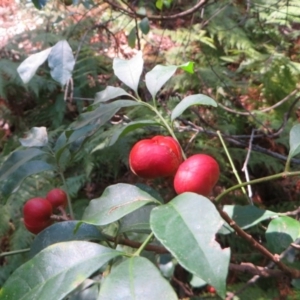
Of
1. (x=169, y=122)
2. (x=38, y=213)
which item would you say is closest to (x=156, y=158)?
(x=38, y=213)

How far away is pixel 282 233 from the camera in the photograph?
57cm

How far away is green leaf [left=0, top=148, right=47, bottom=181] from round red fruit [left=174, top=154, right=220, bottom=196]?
293 mm

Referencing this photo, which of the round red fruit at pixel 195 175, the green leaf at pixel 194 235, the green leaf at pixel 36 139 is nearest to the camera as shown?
the green leaf at pixel 194 235

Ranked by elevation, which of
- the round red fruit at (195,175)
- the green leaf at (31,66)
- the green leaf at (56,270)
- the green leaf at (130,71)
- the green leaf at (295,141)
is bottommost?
the green leaf at (295,141)

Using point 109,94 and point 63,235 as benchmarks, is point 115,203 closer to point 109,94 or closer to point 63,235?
point 63,235

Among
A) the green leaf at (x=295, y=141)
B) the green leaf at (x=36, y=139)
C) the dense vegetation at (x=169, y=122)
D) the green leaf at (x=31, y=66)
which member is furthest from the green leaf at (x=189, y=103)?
the green leaf at (x=31, y=66)

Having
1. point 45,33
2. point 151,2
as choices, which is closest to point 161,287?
point 45,33

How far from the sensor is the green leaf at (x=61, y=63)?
0.82 meters

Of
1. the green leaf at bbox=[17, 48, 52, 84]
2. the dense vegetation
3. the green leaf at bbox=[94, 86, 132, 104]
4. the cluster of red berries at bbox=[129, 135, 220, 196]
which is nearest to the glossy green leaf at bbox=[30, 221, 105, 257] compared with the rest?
the dense vegetation

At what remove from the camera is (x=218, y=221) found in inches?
14.4

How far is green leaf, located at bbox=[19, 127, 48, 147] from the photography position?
666 millimetres

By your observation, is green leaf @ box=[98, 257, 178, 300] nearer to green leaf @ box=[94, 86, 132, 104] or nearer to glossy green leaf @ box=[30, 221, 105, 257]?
glossy green leaf @ box=[30, 221, 105, 257]

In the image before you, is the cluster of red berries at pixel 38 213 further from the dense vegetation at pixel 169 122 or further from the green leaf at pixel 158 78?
the green leaf at pixel 158 78

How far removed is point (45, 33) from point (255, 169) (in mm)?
1439
